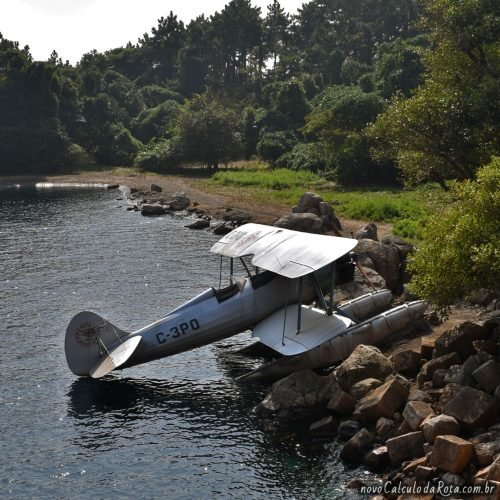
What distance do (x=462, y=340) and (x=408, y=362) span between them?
2339 mm

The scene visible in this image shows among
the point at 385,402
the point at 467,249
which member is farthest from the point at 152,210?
the point at 467,249

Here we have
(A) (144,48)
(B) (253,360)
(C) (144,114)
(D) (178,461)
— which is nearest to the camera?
(D) (178,461)

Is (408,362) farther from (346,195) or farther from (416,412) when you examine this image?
(346,195)

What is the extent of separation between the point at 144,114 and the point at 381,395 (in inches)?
5140

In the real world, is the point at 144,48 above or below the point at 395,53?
above

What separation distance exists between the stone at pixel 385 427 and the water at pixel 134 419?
1.57 meters

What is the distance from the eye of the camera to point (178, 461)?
2362 cm

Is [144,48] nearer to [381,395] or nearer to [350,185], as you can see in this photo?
[350,185]

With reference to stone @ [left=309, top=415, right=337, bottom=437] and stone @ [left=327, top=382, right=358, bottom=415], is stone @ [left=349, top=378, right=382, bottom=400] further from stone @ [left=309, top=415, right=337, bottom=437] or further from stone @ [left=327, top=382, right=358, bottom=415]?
stone @ [left=309, top=415, right=337, bottom=437]

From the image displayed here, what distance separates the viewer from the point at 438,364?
25391 millimetres

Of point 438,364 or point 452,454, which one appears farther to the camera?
point 438,364

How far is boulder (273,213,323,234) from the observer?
178 ft

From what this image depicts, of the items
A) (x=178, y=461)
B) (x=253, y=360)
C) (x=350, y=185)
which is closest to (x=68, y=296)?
(x=253, y=360)

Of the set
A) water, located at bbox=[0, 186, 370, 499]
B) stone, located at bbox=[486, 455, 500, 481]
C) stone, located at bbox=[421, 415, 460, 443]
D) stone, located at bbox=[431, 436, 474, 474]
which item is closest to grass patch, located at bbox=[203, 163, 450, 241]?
water, located at bbox=[0, 186, 370, 499]
